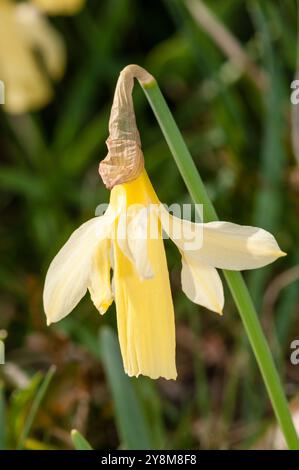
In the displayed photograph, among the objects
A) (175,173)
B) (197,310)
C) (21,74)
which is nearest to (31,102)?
(21,74)

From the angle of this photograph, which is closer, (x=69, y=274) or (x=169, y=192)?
(x=69, y=274)

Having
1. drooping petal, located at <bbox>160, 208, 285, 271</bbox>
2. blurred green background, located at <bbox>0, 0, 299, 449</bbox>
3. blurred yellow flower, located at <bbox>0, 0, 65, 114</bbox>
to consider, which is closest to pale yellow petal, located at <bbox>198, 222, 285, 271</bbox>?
drooping petal, located at <bbox>160, 208, 285, 271</bbox>

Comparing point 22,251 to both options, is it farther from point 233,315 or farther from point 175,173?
point 233,315

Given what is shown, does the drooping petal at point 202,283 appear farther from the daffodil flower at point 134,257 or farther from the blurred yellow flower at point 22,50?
the blurred yellow flower at point 22,50

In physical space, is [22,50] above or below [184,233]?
above

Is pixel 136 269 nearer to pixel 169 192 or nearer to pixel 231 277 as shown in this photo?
pixel 231 277

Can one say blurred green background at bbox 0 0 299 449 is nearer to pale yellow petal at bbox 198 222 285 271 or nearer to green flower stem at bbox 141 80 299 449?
green flower stem at bbox 141 80 299 449

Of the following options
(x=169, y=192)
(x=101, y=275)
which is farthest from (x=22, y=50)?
(x=101, y=275)
